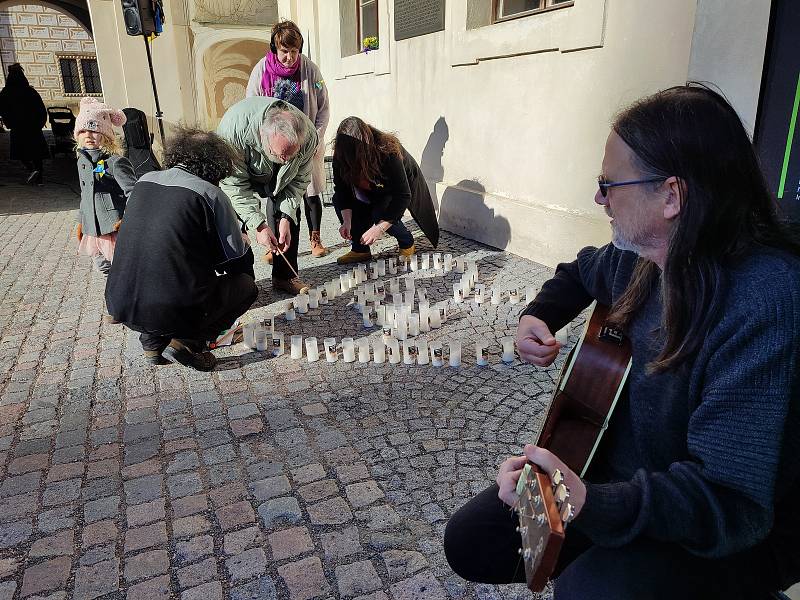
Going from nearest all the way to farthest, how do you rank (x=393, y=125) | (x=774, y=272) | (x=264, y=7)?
(x=774, y=272)
(x=393, y=125)
(x=264, y=7)

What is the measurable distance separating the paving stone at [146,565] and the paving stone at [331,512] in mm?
610

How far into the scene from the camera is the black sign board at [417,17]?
7.74 meters

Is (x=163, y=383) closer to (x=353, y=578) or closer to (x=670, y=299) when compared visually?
(x=353, y=578)

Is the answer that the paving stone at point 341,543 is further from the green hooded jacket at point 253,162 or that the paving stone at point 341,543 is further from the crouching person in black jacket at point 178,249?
the green hooded jacket at point 253,162

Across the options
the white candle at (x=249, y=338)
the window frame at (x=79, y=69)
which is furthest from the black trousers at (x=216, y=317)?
the window frame at (x=79, y=69)

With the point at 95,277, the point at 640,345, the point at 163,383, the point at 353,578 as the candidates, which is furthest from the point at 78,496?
the point at 95,277

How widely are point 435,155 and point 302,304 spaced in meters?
4.12

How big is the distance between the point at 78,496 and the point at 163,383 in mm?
1199

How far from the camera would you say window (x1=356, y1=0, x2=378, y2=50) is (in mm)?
9992

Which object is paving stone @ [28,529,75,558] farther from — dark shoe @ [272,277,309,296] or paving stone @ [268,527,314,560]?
dark shoe @ [272,277,309,296]

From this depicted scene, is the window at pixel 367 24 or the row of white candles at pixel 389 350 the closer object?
the row of white candles at pixel 389 350

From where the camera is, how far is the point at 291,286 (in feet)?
18.8

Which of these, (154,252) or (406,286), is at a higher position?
(154,252)

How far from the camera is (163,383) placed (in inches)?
157
